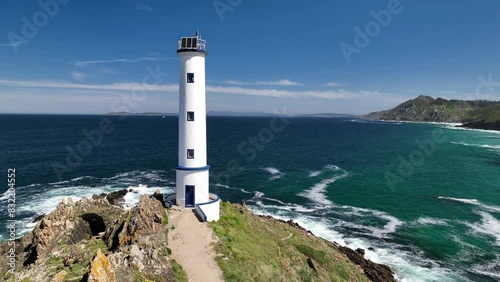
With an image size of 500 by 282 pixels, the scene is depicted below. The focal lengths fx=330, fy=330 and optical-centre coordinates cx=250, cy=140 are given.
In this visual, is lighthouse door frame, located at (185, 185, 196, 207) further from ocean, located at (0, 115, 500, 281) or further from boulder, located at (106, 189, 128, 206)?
boulder, located at (106, 189, 128, 206)

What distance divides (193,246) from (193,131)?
29.9ft

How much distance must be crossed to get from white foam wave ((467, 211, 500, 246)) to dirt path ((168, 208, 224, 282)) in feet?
111

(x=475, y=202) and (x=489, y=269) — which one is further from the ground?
(x=475, y=202)

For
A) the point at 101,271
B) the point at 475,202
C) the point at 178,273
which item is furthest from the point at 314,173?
the point at 101,271

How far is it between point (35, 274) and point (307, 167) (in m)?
65.9

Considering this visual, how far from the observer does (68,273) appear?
1831cm

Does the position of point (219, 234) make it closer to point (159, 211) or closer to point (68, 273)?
point (159, 211)

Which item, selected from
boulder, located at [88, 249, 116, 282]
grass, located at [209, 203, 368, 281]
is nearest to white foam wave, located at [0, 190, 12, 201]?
grass, located at [209, 203, 368, 281]

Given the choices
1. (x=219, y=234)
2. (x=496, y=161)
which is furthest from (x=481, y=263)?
(x=496, y=161)

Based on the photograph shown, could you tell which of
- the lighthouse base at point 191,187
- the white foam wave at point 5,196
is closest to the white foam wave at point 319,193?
the lighthouse base at point 191,187

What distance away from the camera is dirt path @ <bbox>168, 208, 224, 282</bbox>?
2019 cm

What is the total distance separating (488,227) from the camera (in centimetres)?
4131

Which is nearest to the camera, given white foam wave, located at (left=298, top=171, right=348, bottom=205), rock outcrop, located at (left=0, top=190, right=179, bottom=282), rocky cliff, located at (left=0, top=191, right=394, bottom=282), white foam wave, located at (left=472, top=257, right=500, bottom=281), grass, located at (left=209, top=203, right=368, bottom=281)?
rock outcrop, located at (left=0, top=190, right=179, bottom=282)

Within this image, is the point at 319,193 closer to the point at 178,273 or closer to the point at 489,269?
the point at 489,269
